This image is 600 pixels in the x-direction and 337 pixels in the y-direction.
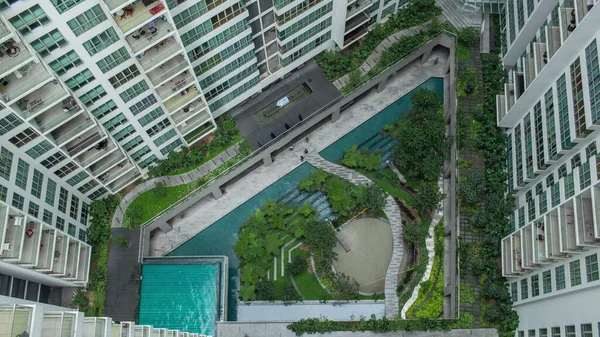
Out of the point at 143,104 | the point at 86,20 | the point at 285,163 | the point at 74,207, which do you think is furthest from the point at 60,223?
the point at 285,163

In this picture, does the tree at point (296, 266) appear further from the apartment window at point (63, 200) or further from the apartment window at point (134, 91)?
the apartment window at point (134, 91)

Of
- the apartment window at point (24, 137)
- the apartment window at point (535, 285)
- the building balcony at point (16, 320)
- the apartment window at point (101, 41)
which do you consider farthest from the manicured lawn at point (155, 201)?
the apartment window at point (535, 285)

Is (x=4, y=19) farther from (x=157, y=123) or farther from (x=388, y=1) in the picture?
(x=388, y=1)

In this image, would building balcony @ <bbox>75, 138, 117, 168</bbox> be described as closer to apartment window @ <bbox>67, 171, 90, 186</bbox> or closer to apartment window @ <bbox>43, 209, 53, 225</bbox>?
apartment window @ <bbox>67, 171, 90, 186</bbox>

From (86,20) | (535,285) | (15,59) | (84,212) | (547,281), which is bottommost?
(535,285)

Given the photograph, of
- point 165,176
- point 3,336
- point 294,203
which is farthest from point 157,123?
point 3,336

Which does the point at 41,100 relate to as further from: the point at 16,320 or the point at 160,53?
the point at 16,320
